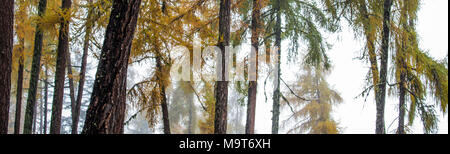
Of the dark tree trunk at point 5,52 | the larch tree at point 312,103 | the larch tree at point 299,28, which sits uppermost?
the larch tree at point 299,28

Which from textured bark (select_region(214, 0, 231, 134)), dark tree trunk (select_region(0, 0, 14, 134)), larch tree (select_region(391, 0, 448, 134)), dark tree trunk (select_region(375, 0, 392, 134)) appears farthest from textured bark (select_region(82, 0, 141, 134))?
larch tree (select_region(391, 0, 448, 134))

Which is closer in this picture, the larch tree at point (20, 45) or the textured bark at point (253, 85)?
the larch tree at point (20, 45)

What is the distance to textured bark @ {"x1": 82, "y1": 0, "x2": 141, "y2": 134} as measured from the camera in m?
4.19

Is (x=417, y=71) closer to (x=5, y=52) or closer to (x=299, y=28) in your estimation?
(x=299, y=28)

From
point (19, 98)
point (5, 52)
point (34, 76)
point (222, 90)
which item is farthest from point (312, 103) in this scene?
point (5, 52)

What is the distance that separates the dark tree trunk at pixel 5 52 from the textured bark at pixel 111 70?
1825mm

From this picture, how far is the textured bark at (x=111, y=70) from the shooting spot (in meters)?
4.19

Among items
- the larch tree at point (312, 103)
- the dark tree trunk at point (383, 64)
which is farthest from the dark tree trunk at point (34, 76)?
the larch tree at point (312, 103)

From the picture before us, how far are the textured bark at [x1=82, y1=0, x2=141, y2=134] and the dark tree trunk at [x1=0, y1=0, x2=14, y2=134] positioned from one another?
182 centimetres

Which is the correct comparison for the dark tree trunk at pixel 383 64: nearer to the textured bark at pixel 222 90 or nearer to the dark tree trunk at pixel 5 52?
the textured bark at pixel 222 90
